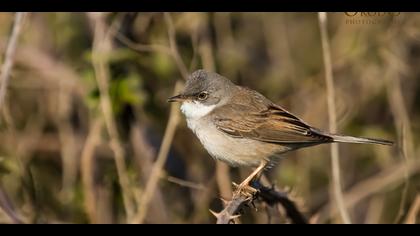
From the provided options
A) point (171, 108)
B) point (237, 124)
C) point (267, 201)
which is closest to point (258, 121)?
point (237, 124)

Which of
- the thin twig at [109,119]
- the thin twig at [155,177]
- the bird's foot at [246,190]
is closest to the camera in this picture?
the bird's foot at [246,190]

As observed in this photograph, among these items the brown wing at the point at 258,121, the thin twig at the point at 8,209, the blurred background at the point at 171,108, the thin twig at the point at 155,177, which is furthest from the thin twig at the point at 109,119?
the thin twig at the point at 8,209

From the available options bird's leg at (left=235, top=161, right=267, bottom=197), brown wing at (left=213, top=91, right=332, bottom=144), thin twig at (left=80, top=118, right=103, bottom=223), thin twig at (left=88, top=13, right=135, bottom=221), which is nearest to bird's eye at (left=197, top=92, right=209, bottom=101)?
brown wing at (left=213, top=91, right=332, bottom=144)

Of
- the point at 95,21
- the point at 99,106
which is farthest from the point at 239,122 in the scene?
the point at 95,21

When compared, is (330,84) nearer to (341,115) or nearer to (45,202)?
(341,115)

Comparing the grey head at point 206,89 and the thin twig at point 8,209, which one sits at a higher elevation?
the grey head at point 206,89

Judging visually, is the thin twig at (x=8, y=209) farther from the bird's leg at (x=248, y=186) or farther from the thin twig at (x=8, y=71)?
the bird's leg at (x=248, y=186)

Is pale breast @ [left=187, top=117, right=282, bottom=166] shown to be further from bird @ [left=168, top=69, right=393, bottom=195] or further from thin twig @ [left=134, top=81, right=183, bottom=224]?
thin twig @ [left=134, top=81, right=183, bottom=224]
